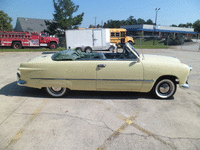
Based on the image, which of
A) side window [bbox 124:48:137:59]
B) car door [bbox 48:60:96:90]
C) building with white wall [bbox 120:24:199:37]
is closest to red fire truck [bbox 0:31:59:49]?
car door [bbox 48:60:96:90]

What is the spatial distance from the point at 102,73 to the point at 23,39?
16485 mm

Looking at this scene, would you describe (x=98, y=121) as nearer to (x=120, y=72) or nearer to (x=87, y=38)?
(x=120, y=72)

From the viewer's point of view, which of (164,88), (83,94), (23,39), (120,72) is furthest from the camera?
(23,39)

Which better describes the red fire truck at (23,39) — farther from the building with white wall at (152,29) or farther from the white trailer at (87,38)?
the building with white wall at (152,29)

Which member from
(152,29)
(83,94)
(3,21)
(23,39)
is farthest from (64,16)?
(152,29)

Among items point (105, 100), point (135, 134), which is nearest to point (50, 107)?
point (105, 100)

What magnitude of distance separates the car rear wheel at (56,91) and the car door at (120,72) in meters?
1.04

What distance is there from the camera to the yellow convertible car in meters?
3.88

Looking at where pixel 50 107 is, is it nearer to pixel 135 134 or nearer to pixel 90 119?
pixel 90 119

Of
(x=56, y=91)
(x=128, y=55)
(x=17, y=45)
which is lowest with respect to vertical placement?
(x=56, y=91)

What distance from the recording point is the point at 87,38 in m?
14.5

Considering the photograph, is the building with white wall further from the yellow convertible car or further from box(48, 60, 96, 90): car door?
box(48, 60, 96, 90): car door

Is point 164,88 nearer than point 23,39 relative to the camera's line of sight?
Yes

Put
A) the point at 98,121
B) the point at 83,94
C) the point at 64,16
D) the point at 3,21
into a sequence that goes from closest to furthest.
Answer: the point at 98,121 → the point at 83,94 → the point at 64,16 → the point at 3,21
